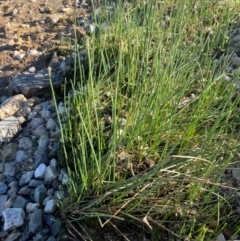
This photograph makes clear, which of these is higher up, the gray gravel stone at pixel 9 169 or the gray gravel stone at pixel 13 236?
the gray gravel stone at pixel 9 169

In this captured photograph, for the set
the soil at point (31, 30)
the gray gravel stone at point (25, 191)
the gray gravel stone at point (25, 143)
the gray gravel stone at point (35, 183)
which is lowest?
the gray gravel stone at point (25, 191)

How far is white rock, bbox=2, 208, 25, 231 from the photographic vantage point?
122cm

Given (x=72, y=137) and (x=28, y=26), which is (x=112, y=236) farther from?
(x=28, y=26)

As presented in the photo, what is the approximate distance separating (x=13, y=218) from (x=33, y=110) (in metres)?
0.55

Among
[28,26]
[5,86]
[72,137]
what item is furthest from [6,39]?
[72,137]

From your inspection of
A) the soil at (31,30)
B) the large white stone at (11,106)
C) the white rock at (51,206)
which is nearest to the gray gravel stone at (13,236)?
the white rock at (51,206)

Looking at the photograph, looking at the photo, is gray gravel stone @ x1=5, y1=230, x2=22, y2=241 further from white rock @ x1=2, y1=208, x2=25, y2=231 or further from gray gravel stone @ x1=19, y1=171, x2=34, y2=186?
gray gravel stone @ x1=19, y1=171, x2=34, y2=186

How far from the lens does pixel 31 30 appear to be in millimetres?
2258

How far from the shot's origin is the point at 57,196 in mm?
1277

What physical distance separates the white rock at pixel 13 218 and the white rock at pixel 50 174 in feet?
0.46

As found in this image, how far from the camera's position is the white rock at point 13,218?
4.01 ft

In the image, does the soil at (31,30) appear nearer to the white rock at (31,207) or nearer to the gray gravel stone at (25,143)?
the gray gravel stone at (25,143)

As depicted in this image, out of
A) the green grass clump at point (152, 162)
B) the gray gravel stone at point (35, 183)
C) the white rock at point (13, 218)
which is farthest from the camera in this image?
the gray gravel stone at point (35, 183)

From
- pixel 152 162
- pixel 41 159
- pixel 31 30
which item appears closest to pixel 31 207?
pixel 41 159
